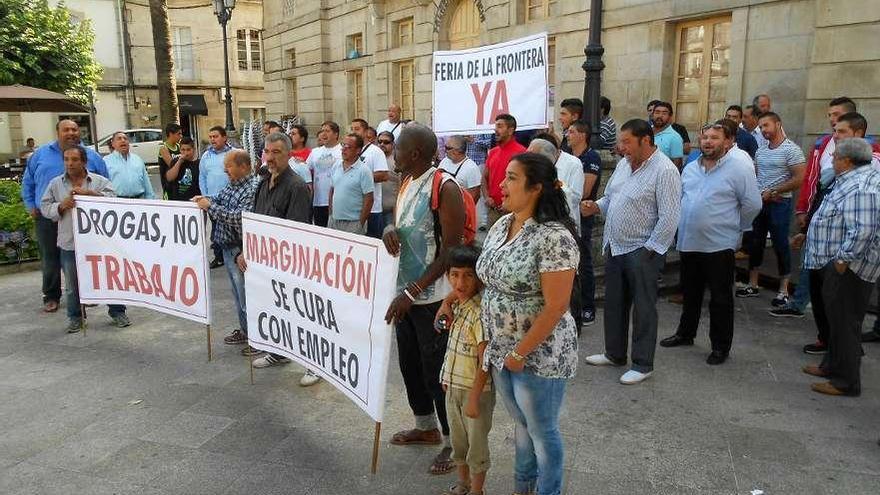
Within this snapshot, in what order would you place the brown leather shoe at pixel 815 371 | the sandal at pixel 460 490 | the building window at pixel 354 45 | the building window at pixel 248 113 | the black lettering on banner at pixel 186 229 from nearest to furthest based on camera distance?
the sandal at pixel 460 490 → the brown leather shoe at pixel 815 371 → the black lettering on banner at pixel 186 229 → the building window at pixel 354 45 → the building window at pixel 248 113

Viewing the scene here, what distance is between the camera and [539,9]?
12.4 meters

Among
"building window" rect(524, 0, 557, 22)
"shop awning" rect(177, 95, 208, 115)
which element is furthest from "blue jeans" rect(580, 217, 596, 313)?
"shop awning" rect(177, 95, 208, 115)

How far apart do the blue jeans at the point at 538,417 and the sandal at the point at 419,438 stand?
892 mm

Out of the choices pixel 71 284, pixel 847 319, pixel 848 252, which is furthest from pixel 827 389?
pixel 71 284

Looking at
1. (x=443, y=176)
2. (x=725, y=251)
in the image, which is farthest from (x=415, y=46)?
(x=443, y=176)

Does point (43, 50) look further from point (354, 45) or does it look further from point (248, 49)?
point (248, 49)

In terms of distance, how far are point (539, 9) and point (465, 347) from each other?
10943 mm

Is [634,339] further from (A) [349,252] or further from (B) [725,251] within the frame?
(A) [349,252]

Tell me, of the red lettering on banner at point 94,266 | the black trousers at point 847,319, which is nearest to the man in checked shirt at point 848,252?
the black trousers at point 847,319

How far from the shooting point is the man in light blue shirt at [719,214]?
190 inches

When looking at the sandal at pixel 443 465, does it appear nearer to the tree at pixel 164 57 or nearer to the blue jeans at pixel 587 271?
the blue jeans at pixel 587 271

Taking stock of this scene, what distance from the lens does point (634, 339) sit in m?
4.72

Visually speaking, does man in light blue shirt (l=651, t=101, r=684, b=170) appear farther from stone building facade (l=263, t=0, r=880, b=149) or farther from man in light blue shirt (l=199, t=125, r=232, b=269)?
man in light blue shirt (l=199, t=125, r=232, b=269)

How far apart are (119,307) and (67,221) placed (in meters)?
0.99
